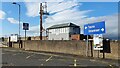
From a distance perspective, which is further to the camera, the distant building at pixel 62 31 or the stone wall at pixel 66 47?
the distant building at pixel 62 31

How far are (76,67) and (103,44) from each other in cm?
1211

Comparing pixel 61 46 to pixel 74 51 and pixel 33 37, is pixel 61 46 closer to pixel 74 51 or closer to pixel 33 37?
pixel 74 51

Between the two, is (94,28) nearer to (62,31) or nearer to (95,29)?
(95,29)

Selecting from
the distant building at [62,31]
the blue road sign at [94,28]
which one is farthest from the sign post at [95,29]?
the distant building at [62,31]

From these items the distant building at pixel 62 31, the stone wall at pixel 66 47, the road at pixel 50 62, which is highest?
the distant building at pixel 62 31

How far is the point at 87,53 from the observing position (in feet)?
111

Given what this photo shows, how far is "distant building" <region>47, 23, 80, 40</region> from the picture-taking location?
289 feet

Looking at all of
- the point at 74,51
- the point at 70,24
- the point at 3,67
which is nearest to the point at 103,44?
the point at 74,51

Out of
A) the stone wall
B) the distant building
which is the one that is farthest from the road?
the distant building

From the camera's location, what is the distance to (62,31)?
91.1m

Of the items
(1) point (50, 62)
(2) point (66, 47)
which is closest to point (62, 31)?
(2) point (66, 47)

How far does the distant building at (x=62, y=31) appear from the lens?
289ft

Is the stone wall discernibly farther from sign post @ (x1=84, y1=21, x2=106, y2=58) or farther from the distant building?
the distant building

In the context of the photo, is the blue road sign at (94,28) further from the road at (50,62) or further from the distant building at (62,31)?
the distant building at (62,31)
